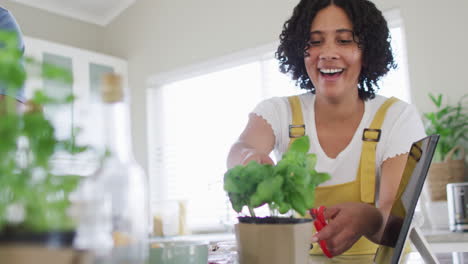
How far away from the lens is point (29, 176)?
32cm

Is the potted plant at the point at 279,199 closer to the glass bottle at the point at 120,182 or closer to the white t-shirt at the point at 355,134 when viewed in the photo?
the glass bottle at the point at 120,182

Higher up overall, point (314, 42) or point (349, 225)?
point (314, 42)

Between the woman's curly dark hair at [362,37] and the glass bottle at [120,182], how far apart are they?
3.44 feet

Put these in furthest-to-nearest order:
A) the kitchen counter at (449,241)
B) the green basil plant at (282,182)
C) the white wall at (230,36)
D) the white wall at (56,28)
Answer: the white wall at (56,28) < the white wall at (230,36) < the kitchen counter at (449,241) < the green basil plant at (282,182)

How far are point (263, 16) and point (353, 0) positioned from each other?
234 centimetres

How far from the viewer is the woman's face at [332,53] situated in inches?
51.3

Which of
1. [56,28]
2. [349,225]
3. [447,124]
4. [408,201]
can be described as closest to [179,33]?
[56,28]

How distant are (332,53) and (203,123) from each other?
111 inches

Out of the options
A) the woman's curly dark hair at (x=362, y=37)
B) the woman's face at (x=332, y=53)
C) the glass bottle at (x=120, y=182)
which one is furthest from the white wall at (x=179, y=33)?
the glass bottle at (x=120, y=182)

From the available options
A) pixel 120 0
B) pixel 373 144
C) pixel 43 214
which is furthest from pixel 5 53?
pixel 120 0

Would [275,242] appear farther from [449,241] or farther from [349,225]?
[449,241]

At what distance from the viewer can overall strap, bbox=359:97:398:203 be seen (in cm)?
129

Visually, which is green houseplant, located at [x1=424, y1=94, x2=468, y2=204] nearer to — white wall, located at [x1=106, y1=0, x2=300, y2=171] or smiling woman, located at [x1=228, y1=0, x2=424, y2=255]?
smiling woman, located at [x1=228, y1=0, x2=424, y2=255]

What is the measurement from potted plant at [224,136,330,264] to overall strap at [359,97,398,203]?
2.42 feet
